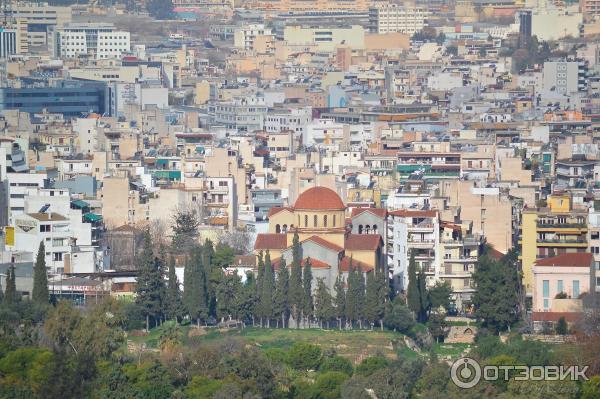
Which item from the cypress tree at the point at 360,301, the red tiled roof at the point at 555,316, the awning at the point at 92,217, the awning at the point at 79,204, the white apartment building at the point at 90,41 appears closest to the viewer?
the red tiled roof at the point at 555,316

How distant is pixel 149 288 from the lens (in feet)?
166

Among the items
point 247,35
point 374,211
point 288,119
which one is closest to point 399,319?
point 374,211

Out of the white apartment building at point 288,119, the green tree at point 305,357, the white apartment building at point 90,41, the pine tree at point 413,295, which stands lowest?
the green tree at point 305,357

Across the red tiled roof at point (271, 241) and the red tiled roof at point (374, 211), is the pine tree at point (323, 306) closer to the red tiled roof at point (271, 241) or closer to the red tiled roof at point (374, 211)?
the red tiled roof at point (271, 241)

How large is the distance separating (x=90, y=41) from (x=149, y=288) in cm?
7421

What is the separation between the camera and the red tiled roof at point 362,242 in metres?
52.7

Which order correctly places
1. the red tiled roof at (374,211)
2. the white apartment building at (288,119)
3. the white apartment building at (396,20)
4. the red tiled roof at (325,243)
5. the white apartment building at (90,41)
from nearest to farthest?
the red tiled roof at (325,243)
the red tiled roof at (374,211)
the white apartment building at (288,119)
the white apartment building at (90,41)
the white apartment building at (396,20)

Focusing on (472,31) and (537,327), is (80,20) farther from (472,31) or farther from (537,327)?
(537,327)

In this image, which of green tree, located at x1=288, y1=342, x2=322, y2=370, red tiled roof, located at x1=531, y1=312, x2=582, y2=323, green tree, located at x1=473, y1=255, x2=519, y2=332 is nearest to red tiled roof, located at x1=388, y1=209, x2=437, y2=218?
green tree, located at x1=473, y1=255, x2=519, y2=332

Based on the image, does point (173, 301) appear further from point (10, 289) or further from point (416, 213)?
point (416, 213)

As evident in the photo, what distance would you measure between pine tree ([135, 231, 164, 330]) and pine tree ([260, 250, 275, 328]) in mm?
1822

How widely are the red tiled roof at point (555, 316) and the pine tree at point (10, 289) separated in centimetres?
899

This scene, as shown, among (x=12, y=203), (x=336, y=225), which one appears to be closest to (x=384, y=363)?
(x=336, y=225)

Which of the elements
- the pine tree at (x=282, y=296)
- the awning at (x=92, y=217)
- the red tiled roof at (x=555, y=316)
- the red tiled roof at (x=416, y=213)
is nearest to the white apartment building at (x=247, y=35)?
the awning at (x=92, y=217)
